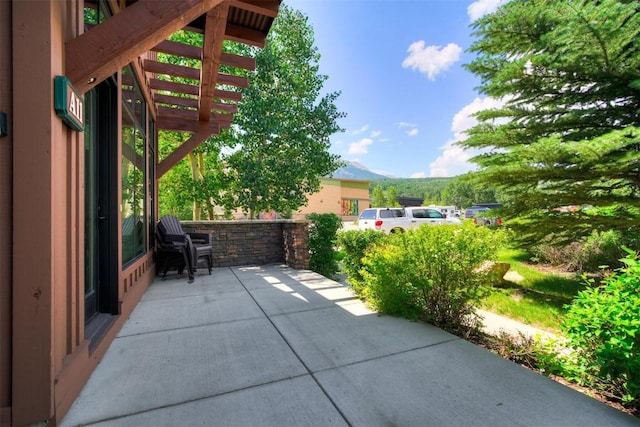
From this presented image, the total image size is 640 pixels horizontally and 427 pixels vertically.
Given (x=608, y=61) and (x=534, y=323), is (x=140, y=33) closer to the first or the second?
(x=534, y=323)

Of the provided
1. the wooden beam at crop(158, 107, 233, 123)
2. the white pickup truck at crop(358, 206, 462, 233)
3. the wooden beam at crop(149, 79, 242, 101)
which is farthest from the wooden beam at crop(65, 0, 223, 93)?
the white pickup truck at crop(358, 206, 462, 233)

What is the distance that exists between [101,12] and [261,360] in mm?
3479

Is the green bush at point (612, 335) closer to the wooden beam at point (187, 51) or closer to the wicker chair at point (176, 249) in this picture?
the wooden beam at point (187, 51)

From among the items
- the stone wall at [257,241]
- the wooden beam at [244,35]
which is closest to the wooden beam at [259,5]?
the wooden beam at [244,35]

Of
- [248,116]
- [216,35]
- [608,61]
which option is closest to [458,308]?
[216,35]

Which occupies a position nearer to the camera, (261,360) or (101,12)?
(261,360)

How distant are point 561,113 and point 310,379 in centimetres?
616

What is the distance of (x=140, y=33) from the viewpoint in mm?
2016

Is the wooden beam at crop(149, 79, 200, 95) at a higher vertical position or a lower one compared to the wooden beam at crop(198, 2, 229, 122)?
higher

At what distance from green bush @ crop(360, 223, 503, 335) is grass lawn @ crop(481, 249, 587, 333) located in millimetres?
390

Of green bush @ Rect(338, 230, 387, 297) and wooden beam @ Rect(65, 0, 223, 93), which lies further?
green bush @ Rect(338, 230, 387, 297)

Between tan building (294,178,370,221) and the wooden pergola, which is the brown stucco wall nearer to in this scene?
the wooden pergola

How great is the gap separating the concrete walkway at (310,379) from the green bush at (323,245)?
3.29 meters

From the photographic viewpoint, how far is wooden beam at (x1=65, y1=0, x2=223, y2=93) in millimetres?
1819
